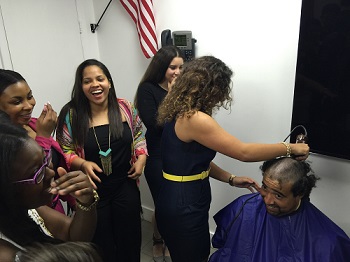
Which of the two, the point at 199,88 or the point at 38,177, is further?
the point at 199,88

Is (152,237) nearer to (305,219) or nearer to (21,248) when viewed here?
(305,219)

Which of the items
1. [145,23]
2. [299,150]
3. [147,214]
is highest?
[145,23]

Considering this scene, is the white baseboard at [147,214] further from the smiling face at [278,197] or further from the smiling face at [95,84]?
the smiling face at [278,197]

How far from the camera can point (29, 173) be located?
0.74m

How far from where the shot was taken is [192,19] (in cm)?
197

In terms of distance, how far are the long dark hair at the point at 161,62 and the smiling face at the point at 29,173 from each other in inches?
49.0

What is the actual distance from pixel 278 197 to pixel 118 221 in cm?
98

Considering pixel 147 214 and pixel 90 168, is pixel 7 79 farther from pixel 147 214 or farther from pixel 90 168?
pixel 147 214

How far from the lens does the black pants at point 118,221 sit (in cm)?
178

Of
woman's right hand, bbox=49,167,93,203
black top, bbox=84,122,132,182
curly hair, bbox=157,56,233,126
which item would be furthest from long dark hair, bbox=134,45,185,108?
woman's right hand, bbox=49,167,93,203

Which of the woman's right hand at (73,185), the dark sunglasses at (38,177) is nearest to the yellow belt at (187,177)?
the woman's right hand at (73,185)

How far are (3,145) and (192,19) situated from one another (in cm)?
158

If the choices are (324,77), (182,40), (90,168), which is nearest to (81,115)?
(90,168)

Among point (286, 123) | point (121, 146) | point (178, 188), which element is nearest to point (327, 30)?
point (286, 123)
